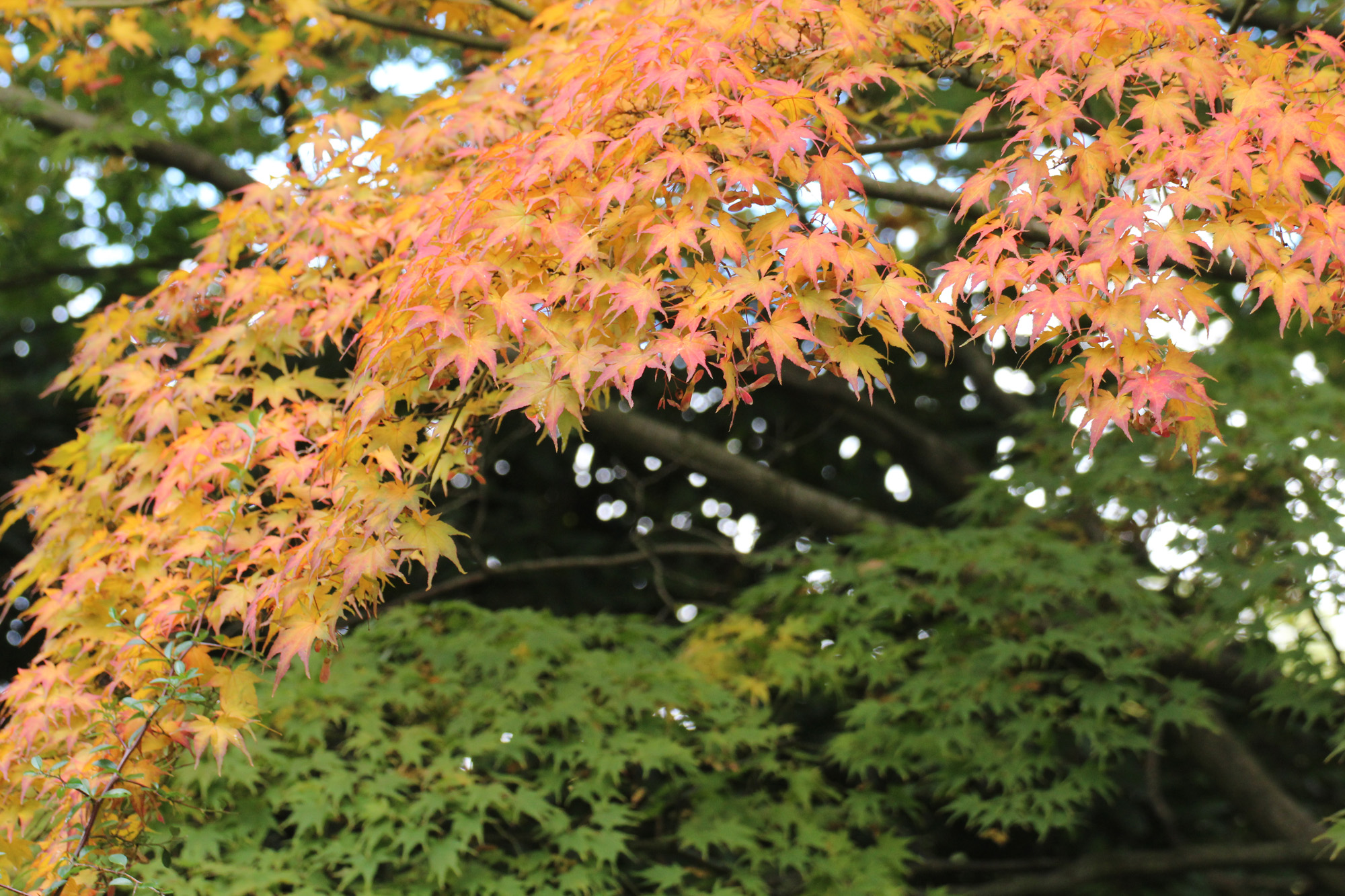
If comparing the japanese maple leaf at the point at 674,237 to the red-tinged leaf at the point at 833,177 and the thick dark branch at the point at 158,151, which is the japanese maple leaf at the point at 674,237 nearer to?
the red-tinged leaf at the point at 833,177

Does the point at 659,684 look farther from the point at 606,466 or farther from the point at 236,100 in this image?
the point at 236,100

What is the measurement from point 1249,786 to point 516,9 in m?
4.51

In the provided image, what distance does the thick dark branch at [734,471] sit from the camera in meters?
5.20

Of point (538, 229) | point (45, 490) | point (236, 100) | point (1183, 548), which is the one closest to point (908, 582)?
point (1183, 548)

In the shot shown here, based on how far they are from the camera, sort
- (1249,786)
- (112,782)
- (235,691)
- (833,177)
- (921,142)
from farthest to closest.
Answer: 1. (1249,786)
2. (921,142)
3. (235,691)
4. (112,782)
5. (833,177)

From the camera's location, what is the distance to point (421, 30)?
406 centimetres

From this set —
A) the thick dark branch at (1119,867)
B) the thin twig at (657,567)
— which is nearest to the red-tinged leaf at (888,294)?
the thin twig at (657,567)

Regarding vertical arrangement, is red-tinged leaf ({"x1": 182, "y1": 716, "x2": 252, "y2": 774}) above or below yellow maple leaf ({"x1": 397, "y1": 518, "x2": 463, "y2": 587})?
below

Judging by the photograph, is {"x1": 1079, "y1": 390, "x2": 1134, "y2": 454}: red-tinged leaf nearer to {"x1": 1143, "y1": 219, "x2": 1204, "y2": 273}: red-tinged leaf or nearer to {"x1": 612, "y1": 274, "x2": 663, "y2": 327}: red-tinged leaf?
{"x1": 1143, "y1": 219, "x2": 1204, "y2": 273}: red-tinged leaf

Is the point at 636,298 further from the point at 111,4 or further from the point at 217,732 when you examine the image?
the point at 111,4

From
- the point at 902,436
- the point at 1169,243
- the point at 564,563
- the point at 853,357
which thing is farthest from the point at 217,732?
the point at 902,436

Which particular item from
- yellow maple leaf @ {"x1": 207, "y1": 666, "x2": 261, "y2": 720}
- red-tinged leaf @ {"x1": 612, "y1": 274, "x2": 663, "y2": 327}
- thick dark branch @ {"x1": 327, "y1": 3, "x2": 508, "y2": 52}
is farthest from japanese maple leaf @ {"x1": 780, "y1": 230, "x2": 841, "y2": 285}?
thick dark branch @ {"x1": 327, "y1": 3, "x2": 508, "y2": 52}

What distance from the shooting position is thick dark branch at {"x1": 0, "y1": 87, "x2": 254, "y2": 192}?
16.4ft

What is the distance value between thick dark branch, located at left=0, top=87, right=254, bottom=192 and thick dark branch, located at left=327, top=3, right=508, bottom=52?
1313mm
